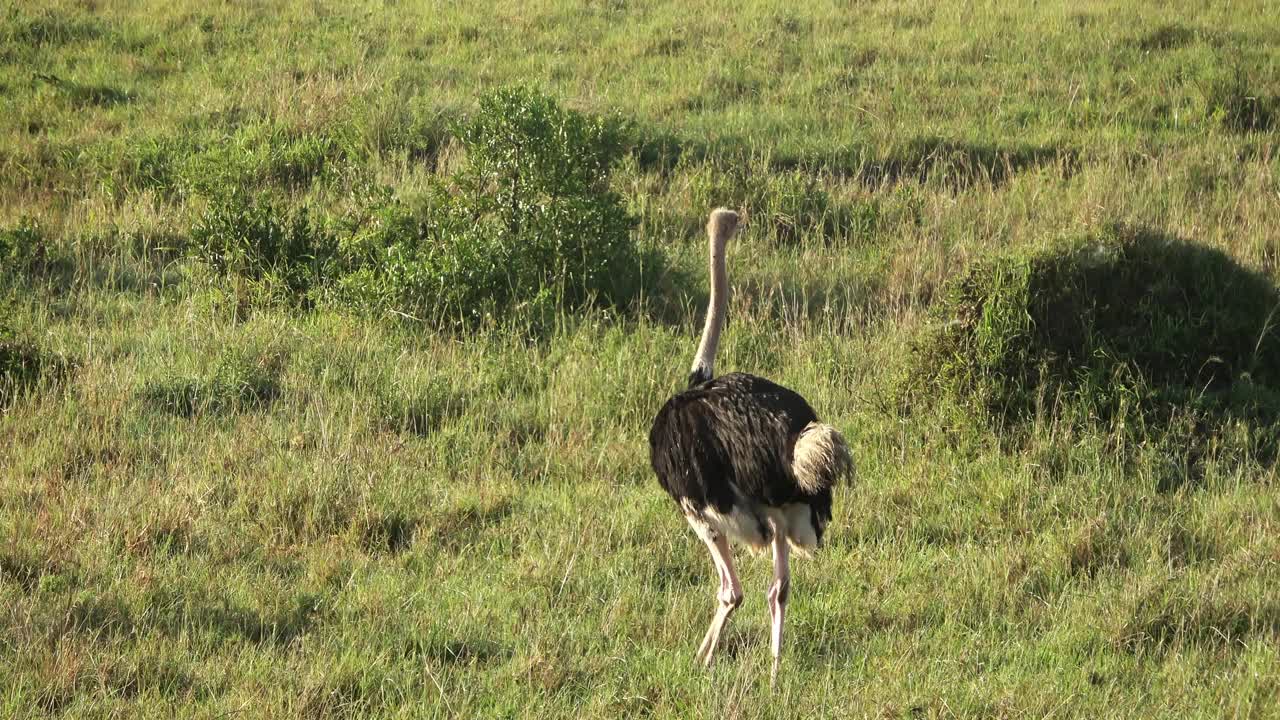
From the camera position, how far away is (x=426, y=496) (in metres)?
6.19

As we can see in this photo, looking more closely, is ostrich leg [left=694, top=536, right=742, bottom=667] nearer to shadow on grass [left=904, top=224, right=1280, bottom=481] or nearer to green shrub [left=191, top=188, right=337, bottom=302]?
shadow on grass [left=904, top=224, right=1280, bottom=481]

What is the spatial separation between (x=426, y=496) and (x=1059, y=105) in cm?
736

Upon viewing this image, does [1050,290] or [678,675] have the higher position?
[1050,290]

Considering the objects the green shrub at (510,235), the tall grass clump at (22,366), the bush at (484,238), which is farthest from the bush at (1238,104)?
the tall grass clump at (22,366)

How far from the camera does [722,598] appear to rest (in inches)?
199

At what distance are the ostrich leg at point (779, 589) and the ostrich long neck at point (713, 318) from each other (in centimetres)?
76

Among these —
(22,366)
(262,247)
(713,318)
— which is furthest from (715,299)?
(262,247)

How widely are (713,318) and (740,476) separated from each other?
0.86m

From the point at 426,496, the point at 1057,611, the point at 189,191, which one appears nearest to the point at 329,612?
the point at 426,496

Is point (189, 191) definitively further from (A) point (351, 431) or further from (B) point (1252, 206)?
(B) point (1252, 206)

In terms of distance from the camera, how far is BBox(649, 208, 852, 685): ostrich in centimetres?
480

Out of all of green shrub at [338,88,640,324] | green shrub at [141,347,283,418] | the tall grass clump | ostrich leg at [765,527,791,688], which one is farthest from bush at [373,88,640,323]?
ostrich leg at [765,527,791,688]

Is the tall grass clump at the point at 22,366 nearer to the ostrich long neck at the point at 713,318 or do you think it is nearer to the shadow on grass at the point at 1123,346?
the ostrich long neck at the point at 713,318

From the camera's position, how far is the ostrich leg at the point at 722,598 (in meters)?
4.96
